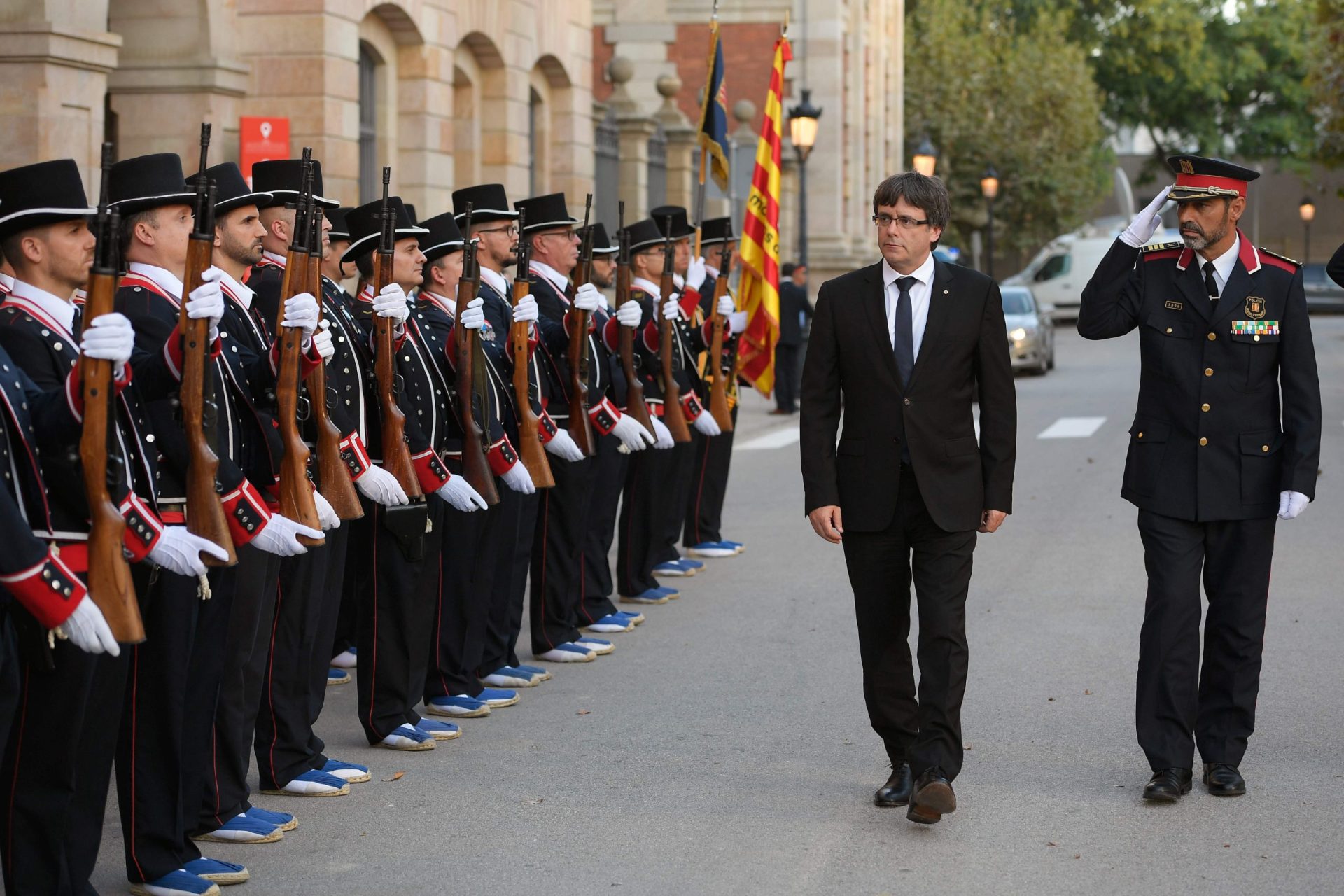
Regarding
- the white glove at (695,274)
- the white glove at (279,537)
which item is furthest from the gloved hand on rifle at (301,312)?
the white glove at (695,274)

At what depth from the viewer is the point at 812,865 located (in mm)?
5852

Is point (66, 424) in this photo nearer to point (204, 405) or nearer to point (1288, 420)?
point (204, 405)

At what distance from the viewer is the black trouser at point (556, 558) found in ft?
30.1

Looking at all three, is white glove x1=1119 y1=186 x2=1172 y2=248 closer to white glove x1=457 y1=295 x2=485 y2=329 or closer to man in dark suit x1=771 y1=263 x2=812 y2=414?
white glove x1=457 y1=295 x2=485 y2=329

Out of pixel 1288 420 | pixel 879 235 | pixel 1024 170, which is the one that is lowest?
pixel 1288 420

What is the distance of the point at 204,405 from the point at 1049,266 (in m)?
50.2

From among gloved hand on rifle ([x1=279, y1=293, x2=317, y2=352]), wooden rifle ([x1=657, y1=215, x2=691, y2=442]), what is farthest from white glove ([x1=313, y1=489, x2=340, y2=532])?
wooden rifle ([x1=657, y1=215, x2=691, y2=442])

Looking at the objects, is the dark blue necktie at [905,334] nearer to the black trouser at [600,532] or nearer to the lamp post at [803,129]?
the black trouser at [600,532]

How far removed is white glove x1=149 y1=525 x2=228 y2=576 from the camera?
17.0 feet

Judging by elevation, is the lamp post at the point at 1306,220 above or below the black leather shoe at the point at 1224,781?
above

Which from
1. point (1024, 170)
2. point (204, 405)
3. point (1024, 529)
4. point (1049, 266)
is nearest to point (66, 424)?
point (204, 405)

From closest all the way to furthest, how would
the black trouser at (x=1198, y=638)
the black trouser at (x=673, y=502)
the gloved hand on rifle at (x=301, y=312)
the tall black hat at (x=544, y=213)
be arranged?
1. the gloved hand on rifle at (x=301, y=312)
2. the black trouser at (x=1198, y=638)
3. the tall black hat at (x=544, y=213)
4. the black trouser at (x=673, y=502)

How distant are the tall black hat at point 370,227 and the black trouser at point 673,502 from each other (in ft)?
11.9

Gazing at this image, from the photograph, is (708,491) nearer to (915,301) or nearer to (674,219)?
(674,219)
